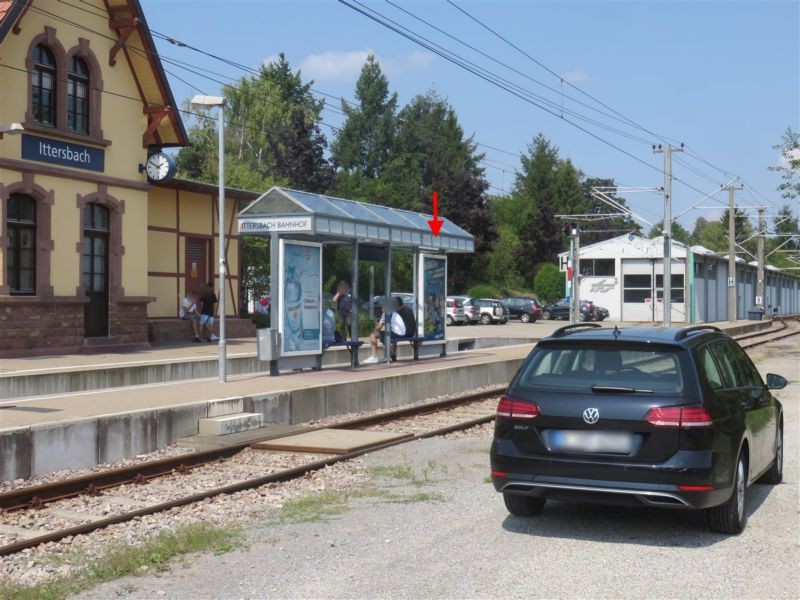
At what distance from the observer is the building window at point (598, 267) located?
6784 centimetres

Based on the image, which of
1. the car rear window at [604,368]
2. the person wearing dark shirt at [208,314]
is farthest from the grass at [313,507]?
the person wearing dark shirt at [208,314]

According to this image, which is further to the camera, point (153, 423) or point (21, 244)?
point (21, 244)

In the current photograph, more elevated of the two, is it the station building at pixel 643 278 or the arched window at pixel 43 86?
the arched window at pixel 43 86

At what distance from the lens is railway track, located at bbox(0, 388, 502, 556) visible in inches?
330

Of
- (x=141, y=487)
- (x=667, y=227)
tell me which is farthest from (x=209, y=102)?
(x=667, y=227)

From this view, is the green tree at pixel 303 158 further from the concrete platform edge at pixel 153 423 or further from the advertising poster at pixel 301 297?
the concrete platform edge at pixel 153 423

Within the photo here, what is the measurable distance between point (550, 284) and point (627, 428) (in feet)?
231

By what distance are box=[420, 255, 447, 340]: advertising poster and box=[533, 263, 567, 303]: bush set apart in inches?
2074

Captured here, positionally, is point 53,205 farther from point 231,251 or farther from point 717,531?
point 717,531

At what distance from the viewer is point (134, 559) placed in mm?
6812

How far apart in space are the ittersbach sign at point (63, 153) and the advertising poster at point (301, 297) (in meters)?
8.05

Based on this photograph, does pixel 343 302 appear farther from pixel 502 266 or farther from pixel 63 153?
pixel 502 266

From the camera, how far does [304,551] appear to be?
7.10 metres

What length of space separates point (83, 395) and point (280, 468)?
211 inches
